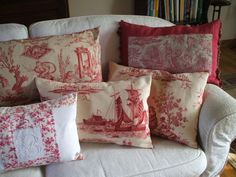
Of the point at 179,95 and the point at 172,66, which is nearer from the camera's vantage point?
the point at 179,95

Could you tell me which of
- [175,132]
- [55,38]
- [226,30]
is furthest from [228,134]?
[226,30]

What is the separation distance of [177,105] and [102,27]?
57 cm

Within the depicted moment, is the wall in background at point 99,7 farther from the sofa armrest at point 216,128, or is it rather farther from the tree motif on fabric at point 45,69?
the sofa armrest at point 216,128

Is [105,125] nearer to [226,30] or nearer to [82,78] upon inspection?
[82,78]

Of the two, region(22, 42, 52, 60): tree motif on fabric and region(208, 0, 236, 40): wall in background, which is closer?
region(22, 42, 52, 60): tree motif on fabric

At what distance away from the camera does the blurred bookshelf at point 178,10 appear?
2.49 meters

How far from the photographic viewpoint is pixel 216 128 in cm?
116

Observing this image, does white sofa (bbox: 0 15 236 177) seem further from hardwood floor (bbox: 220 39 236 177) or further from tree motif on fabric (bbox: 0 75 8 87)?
hardwood floor (bbox: 220 39 236 177)

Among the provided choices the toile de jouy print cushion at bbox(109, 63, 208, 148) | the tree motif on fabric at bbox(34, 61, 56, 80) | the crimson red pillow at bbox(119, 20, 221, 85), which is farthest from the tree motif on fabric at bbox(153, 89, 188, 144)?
the tree motif on fabric at bbox(34, 61, 56, 80)

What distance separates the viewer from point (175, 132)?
4.04ft

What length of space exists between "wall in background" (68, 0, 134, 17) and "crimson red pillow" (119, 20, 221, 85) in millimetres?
1533

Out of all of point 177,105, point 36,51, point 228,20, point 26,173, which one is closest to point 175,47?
point 177,105

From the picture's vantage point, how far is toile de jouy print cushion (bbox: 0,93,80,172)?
1050mm

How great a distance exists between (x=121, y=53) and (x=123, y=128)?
46cm
